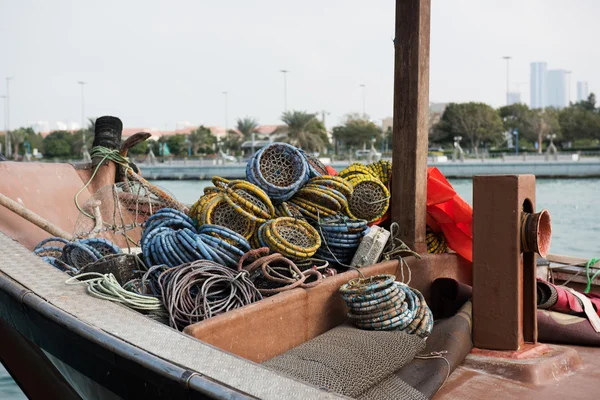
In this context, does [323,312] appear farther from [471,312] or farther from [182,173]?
[182,173]

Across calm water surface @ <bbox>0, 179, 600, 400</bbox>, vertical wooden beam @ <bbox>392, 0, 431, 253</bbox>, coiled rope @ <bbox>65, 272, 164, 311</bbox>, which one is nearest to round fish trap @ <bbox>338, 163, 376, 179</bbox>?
vertical wooden beam @ <bbox>392, 0, 431, 253</bbox>

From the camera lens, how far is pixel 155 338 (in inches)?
88.6

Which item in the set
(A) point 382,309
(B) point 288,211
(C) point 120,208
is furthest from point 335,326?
(C) point 120,208

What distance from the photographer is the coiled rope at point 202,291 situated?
295 centimetres

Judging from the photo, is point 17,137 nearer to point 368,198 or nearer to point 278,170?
point 278,170

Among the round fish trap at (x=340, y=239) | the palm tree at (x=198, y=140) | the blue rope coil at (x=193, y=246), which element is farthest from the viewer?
the palm tree at (x=198, y=140)

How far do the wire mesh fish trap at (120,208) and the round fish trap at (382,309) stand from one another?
2.46m

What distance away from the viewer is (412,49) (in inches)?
155

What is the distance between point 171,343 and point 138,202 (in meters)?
3.58

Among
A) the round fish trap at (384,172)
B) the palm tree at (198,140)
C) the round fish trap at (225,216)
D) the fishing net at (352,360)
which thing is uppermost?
the palm tree at (198,140)

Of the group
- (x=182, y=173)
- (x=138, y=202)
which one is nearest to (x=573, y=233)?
(x=138, y=202)

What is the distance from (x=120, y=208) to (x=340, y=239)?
7.02ft

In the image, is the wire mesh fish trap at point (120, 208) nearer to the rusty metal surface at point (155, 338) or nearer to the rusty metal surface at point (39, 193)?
the rusty metal surface at point (39, 193)

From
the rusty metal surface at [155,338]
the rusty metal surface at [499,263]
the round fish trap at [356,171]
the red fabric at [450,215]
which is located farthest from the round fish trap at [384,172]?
the rusty metal surface at [155,338]
